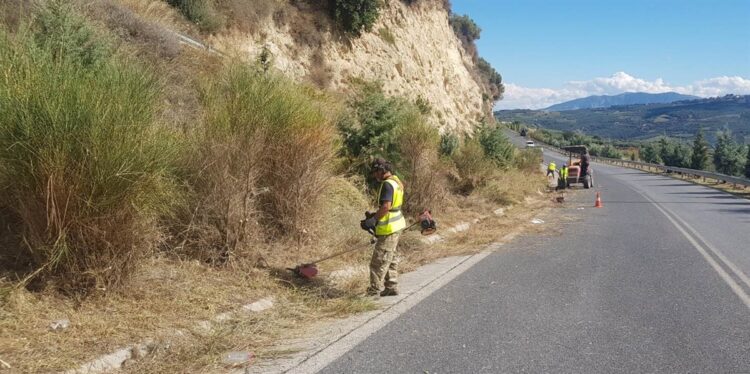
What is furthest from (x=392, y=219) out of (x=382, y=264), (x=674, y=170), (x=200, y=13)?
(x=674, y=170)

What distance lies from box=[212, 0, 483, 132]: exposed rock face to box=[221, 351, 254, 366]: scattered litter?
10556 mm

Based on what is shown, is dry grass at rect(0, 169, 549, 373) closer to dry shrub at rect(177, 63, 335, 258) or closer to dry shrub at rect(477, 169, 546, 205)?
dry shrub at rect(177, 63, 335, 258)

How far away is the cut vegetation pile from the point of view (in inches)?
174

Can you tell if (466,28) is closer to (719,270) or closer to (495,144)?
(495,144)

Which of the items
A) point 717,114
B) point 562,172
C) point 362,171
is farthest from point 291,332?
point 717,114

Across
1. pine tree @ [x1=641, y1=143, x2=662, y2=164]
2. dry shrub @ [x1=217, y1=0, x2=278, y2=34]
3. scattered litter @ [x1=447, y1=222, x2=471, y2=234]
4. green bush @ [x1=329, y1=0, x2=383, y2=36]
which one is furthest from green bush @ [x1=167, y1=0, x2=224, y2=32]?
pine tree @ [x1=641, y1=143, x2=662, y2=164]

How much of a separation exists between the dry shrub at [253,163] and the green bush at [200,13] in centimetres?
1171

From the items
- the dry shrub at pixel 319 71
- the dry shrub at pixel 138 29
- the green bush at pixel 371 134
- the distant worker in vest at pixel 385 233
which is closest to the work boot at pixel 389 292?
the distant worker in vest at pixel 385 233

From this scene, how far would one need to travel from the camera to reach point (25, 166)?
178 inches

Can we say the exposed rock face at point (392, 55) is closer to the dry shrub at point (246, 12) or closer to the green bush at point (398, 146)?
the dry shrub at point (246, 12)

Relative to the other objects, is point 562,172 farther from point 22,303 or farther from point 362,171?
point 22,303

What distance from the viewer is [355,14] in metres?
26.1

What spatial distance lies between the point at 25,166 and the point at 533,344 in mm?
4574

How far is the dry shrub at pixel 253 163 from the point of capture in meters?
6.41
